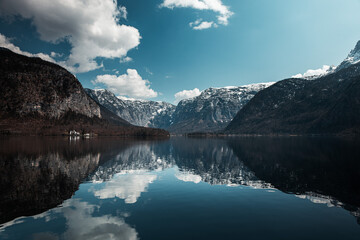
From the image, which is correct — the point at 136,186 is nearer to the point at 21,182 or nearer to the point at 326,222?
the point at 21,182

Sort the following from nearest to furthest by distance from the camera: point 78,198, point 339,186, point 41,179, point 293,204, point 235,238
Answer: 1. point 235,238
2. point 293,204
3. point 78,198
4. point 339,186
5. point 41,179

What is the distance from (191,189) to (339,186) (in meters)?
22.7

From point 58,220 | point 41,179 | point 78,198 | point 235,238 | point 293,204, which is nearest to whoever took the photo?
point 235,238

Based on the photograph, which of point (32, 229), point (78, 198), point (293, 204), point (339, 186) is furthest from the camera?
point (339, 186)

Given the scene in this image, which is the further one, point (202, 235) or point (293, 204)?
point (293, 204)

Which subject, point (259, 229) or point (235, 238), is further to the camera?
point (259, 229)

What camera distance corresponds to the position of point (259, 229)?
19000 mm

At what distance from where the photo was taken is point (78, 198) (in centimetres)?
2828

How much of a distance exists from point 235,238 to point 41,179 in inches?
1316

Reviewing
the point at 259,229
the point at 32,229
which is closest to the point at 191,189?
the point at 259,229

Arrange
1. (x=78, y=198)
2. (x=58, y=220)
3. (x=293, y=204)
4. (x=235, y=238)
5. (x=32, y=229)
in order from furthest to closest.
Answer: (x=78, y=198) → (x=293, y=204) → (x=58, y=220) → (x=32, y=229) → (x=235, y=238)

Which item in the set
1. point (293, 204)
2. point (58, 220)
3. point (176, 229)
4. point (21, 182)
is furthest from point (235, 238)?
point (21, 182)

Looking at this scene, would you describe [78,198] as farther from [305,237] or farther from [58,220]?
[305,237]

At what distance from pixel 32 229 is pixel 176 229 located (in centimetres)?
1202
